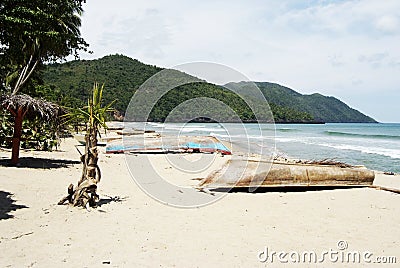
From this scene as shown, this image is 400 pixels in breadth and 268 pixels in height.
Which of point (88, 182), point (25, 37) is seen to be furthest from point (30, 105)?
point (88, 182)

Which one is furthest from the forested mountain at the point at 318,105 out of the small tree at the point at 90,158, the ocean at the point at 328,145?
the small tree at the point at 90,158

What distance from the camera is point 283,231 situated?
4977mm

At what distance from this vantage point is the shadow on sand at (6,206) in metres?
5.09

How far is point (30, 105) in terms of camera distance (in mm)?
9273

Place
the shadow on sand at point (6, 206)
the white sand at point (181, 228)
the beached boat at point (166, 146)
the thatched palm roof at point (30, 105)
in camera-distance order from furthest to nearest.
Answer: the beached boat at point (166, 146), the thatched palm roof at point (30, 105), the shadow on sand at point (6, 206), the white sand at point (181, 228)

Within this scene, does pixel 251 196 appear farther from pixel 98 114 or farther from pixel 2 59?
pixel 2 59

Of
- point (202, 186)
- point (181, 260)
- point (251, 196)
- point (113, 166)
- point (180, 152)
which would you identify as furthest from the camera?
point (180, 152)

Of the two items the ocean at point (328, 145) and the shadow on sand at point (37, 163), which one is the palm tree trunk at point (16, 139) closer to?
the shadow on sand at point (37, 163)

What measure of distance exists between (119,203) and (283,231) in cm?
291

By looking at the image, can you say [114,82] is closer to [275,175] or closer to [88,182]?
[275,175]

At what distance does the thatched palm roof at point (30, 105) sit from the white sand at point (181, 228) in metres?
2.12

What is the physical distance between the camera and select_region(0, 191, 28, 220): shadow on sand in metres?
5.09

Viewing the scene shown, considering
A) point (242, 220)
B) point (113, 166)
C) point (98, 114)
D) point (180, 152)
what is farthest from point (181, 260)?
point (180, 152)

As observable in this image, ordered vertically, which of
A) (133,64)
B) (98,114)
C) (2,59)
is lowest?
(98,114)
